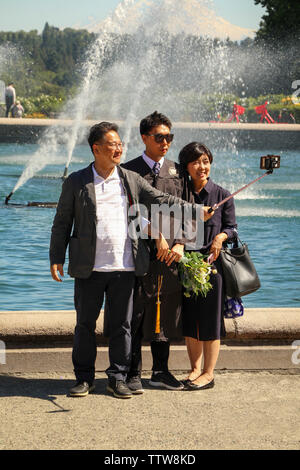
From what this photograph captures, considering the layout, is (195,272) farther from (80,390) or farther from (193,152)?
(80,390)

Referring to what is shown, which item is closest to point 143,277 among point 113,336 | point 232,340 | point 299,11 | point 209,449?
point 113,336

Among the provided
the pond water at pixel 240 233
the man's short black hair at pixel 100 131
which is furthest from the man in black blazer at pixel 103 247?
the pond water at pixel 240 233

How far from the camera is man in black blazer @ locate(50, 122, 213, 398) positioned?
4.61 metres

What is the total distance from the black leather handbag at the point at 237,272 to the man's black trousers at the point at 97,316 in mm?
553

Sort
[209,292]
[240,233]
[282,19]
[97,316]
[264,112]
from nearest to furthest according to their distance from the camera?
[97,316], [209,292], [240,233], [264,112], [282,19]

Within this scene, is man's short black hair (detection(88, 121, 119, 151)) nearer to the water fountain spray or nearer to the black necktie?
the black necktie

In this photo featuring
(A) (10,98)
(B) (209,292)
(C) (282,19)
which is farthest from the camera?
(C) (282,19)

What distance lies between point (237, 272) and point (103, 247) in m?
0.79

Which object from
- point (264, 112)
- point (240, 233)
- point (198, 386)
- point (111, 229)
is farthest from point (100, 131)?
point (264, 112)

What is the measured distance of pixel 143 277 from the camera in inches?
188

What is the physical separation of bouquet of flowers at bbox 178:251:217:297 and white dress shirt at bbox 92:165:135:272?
0.94 ft

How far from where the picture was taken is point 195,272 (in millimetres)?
4617

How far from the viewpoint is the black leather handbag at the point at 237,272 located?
481 centimetres
